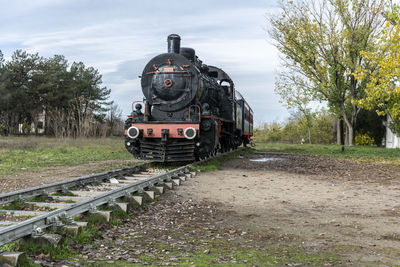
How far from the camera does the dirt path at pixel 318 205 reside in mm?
4664

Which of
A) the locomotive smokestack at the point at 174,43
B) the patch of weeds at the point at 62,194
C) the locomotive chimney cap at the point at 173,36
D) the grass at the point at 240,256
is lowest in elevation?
the grass at the point at 240,256

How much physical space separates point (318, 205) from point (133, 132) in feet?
20.3

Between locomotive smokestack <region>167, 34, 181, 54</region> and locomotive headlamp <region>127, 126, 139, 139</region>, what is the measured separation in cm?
279

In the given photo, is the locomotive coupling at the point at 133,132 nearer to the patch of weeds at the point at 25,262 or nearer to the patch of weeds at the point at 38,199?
the patch of weeds at the point at 38,199

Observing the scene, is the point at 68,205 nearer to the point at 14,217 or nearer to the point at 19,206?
the point at 14,217

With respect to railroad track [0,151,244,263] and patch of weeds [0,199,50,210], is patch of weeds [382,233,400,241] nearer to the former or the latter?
railroad track [0,151,244,263]

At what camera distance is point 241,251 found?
421cm

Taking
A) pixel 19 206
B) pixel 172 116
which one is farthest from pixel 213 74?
pixel 19 206

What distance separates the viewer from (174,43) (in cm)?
1259

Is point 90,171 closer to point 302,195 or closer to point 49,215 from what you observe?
point 302,195

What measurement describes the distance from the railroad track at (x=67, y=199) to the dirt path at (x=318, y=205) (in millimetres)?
890

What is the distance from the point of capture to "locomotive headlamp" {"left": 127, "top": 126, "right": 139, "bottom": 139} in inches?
454

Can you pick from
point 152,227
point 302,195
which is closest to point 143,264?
point 152,227

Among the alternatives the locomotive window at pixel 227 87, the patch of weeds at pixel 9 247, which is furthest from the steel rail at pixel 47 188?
the locomotive window at pixel 227 87
